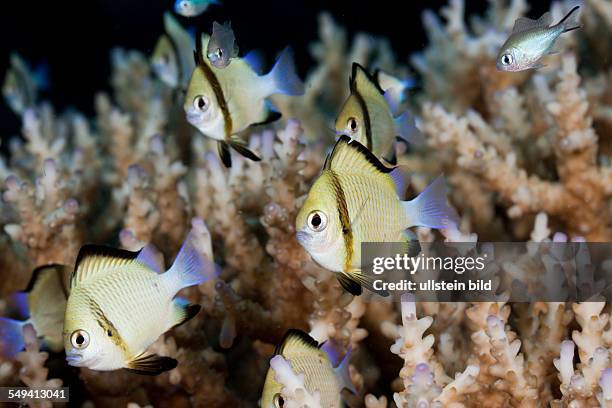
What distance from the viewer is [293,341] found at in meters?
1.62

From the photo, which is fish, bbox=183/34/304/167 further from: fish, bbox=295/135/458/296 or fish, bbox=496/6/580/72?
fish, bbox=496/6/580/72

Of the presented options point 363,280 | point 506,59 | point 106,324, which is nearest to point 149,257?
point 106,324

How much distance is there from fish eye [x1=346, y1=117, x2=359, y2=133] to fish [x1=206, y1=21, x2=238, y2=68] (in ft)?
1.41

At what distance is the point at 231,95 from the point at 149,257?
62cm

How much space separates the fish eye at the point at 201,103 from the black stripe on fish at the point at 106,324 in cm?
70

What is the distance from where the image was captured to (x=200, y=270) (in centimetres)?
172

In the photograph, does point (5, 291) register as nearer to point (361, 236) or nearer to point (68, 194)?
point (68, 194)

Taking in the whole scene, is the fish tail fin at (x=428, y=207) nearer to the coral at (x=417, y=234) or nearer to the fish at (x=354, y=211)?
the fish at (x=354, y=211)

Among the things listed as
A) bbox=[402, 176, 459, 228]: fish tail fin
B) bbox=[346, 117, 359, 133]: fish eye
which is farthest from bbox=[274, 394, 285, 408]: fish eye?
bbox=[346, 117, 359, 133]: fish eye

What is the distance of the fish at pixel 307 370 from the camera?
1578mm

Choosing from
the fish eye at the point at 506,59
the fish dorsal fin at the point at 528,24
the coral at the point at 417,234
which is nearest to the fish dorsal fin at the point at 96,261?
the coral at the point at 417,234

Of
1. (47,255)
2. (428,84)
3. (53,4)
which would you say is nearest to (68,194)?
(47,255)

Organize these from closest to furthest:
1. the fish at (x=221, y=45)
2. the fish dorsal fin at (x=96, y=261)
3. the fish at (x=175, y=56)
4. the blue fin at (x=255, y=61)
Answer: the fish dorsal fin at (x=96, y=261) < the fish at (x=221, y=45) < the blue fin at (x=255, y=61) < the fish at (x=175, y=56)

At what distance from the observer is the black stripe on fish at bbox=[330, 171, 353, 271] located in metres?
1.42
